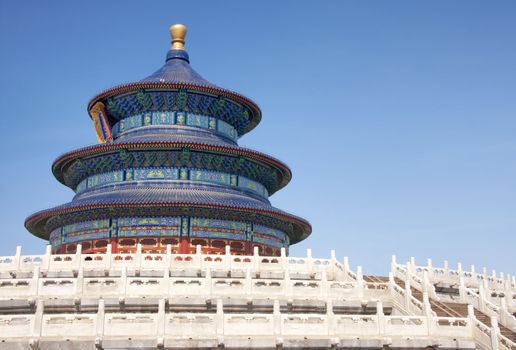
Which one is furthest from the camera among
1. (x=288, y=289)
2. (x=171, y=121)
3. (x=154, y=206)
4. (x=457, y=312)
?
(x=171, y=121)

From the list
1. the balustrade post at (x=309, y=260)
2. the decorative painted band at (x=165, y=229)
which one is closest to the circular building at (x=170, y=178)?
the decorative painted band at (x=165, y=229)

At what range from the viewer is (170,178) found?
45500 millimetres

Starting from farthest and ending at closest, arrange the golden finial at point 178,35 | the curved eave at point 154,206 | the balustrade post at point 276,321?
the golden finial at point 178,35
the curved eave at point 154,206
the balustrade post at point 276,321

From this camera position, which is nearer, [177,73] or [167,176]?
[167,176]

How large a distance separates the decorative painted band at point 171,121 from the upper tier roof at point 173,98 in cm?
41

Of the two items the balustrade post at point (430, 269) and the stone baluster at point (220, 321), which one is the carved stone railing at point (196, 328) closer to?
the stone baluster at point (220, 321)

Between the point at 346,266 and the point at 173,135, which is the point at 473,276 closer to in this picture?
the point at 346,266

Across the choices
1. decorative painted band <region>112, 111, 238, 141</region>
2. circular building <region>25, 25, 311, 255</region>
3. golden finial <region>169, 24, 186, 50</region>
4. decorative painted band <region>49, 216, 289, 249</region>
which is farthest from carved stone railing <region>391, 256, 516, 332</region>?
golden finial <region>169, 24, 186, 50</region>

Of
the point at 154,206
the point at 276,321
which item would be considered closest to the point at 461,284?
the point at 276,321

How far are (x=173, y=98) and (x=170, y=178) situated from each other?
735cm

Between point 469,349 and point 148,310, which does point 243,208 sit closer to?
point 148,310

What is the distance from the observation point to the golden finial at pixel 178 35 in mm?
57219

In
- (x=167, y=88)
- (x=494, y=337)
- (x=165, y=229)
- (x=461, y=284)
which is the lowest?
(x=494, y=337)

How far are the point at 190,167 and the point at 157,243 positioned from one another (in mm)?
6420
